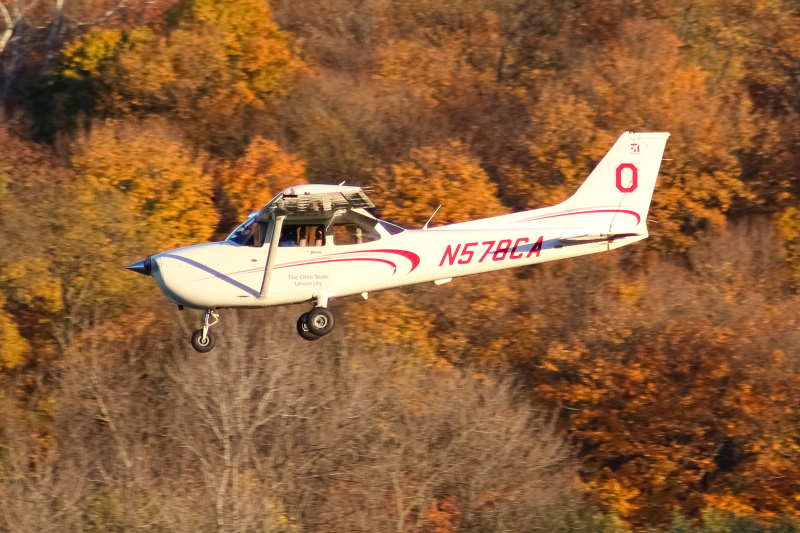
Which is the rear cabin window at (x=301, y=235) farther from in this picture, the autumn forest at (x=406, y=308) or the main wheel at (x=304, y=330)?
the autumn forest at (x=406, y=308)

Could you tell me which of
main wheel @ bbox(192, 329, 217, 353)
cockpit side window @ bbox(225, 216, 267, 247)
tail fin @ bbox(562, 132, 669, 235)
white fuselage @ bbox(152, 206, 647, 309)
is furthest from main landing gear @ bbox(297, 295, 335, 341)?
tail fin @ bbox(562, 132, 669, 235)

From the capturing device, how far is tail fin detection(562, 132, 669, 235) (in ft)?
61.0

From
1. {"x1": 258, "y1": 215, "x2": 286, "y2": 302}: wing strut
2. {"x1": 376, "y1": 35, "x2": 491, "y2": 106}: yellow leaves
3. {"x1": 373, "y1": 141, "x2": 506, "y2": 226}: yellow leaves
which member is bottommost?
{"x1": 258, "y1": 215, "x2": 286, "y2": 302}: wing strut

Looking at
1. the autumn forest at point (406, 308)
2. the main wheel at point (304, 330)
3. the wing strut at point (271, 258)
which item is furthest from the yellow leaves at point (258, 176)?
the wing strut at point (271, 258)

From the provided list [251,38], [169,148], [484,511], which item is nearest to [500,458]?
[484,511]

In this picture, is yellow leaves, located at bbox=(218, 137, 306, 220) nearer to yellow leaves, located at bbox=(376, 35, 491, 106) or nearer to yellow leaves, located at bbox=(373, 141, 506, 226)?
yellow leaves, located at bbox=(373, 141, 506, 226)

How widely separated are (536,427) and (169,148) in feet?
46.6

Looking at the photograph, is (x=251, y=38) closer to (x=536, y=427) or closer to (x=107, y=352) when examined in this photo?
(x=107, y=352)

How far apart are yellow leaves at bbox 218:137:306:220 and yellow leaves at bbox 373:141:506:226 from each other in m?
2.67

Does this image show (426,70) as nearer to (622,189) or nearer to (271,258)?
(622,189)

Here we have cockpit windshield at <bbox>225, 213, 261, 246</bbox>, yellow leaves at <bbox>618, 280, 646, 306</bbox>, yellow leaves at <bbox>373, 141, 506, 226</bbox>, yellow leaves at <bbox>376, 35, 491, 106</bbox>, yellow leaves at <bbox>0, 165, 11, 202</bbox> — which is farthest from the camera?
yellow leaves at <bbox>376, 35, 491, 106</bbox>

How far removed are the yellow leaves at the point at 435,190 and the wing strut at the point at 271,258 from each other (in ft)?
65.1

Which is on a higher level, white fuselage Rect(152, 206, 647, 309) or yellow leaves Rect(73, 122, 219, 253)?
yellow leaves Rect(73, 122, 219, 253)

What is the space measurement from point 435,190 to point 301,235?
20630mm
